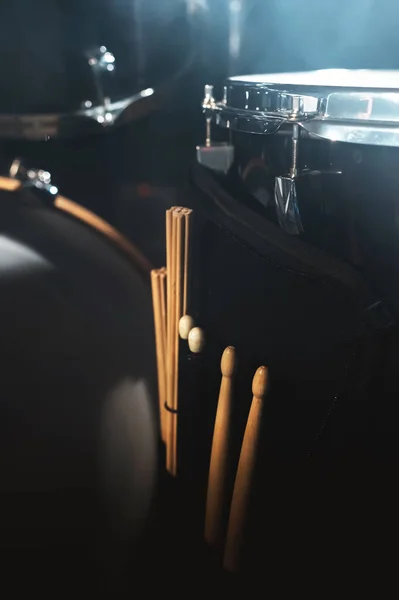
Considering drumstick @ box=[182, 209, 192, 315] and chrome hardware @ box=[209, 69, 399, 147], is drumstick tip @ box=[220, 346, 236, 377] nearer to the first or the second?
drumstick @ box=[182, 209, 192, 315]

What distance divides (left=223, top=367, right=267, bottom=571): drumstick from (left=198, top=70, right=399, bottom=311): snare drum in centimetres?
13

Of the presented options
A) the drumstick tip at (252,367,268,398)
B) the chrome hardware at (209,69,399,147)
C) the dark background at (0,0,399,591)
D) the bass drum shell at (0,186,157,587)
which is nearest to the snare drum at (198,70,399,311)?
the chrome hardware at (209,69,399,147)

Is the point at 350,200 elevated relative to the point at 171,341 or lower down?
elevated

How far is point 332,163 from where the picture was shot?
478mm

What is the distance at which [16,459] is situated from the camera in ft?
1.86

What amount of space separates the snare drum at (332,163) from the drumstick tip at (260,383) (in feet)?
0.39

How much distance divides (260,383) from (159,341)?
0.67 ft

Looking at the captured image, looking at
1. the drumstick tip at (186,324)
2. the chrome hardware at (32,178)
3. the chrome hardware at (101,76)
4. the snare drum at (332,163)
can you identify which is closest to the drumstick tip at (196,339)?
the drumstick tip at (186,324)

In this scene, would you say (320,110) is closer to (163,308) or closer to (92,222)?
(163,308)

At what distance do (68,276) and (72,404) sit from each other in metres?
0.15

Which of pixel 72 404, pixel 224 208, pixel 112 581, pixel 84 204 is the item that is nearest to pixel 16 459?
pixel 72 404

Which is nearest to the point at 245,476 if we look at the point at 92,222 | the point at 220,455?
the point at 220,455

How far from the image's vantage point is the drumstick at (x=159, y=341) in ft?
2.16

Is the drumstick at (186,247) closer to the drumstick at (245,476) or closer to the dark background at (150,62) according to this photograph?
the drumstick at (245,476)
